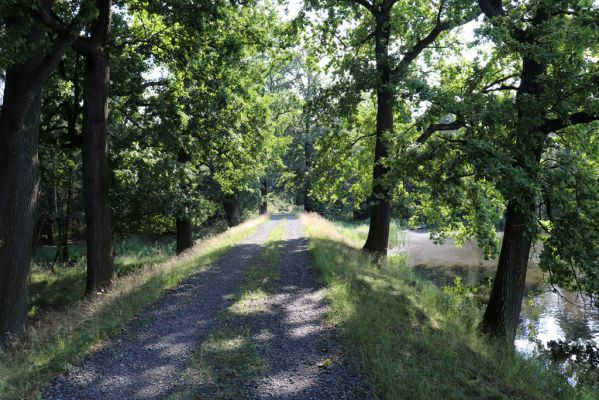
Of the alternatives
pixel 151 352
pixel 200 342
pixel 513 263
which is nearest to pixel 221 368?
pixel 200 342

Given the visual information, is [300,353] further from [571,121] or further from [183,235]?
[183,235]

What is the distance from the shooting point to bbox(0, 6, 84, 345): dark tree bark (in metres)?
7.78

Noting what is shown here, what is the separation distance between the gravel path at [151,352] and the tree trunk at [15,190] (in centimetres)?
263

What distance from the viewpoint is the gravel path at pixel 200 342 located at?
4.79 meters

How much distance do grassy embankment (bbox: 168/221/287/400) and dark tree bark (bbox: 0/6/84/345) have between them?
4.16 m

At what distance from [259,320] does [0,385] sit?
Result: 147 inches

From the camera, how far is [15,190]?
26.2 ft

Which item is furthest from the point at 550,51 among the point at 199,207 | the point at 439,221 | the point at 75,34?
the point at 199,207

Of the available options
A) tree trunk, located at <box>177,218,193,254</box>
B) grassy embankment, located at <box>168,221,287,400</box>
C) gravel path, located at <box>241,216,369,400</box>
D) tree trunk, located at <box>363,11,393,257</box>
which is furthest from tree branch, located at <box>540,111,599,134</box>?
tree trunk, located at <box>177,218,193,254</box>

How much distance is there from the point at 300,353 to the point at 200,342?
156cm

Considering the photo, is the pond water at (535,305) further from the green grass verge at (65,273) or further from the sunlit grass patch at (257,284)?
the green grass verge at (65,273)

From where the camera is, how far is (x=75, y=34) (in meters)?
7.76

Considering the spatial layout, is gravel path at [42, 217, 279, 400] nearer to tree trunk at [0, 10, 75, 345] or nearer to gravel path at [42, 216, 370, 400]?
gravel path at [42, 216, 370, 400]

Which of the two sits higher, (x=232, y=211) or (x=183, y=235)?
(x=232, y=211)
